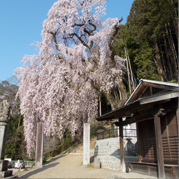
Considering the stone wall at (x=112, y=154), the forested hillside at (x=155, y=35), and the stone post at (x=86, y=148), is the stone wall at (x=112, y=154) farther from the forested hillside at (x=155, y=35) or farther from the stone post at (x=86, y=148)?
the forested hillside at (x=155, y=35)

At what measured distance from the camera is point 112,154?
11.9 metres

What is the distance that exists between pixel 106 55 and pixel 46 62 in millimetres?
5101

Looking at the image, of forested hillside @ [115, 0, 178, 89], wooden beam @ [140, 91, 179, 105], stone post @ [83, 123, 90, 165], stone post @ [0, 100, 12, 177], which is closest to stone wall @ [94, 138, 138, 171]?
stone post @ [83, 123, 90, 165]

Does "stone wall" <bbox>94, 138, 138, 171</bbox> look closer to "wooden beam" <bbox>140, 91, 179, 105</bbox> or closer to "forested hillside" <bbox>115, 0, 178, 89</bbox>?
"wooden beam" <bbox>140, 91, 179, 105</bbox>

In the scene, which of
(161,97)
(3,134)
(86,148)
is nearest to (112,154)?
Answer: (86,148)

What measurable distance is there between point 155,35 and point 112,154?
37.4ft

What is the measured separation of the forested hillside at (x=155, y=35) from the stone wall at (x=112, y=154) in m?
7.35

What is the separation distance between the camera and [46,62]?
49.5 ft

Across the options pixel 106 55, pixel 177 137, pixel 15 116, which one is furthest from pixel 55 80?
pixel 15 116

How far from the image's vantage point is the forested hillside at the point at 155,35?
16062 mm

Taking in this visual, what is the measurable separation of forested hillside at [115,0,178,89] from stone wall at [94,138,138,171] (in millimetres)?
7347

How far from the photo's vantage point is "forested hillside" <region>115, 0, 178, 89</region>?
16.1 metres

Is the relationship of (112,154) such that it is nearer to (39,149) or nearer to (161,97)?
(39,149)

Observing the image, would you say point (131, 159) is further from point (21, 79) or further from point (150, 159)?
point (21, 79)
